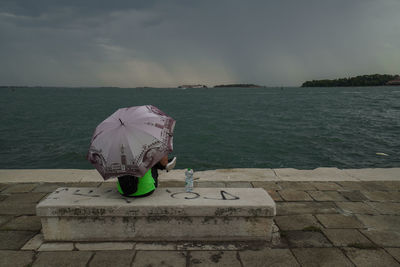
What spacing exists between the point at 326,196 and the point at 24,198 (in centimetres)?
543

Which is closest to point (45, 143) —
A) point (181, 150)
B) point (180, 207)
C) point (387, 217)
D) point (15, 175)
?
point (181, 150)

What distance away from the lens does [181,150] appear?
61.4 ft

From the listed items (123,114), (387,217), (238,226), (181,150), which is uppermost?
(123,114)

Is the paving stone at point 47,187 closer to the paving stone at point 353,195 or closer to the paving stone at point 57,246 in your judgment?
the paving stone at point 57,246

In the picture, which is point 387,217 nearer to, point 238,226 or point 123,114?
point 238,226

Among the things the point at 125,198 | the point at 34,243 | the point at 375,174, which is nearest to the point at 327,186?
the point at 375,174

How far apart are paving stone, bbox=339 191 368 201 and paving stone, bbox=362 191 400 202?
10 cm

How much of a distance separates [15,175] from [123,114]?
13.8ft

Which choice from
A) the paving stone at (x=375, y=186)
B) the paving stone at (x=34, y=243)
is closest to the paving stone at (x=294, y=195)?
the paving stone at (x=375, y=186)

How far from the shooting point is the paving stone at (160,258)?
2863mm

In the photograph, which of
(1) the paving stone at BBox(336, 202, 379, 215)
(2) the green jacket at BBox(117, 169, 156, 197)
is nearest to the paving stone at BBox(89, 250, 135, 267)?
(2) the green jacket at BBox(117, 169, 156, 197)

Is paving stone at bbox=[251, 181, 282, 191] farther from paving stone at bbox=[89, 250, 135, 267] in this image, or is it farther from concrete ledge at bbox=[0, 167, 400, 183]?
paving stone at bbox=[89, 250, 135, 267]

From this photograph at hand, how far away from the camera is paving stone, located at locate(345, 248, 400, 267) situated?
2.91 m

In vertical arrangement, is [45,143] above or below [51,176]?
below
